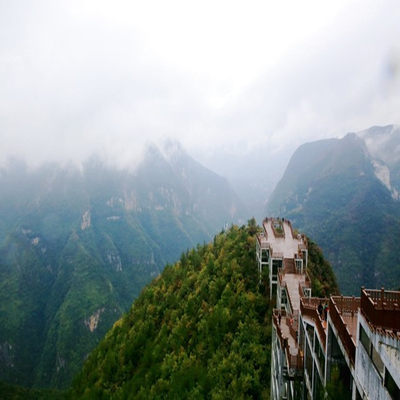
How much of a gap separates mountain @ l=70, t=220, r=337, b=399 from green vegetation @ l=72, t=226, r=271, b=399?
0.09 m

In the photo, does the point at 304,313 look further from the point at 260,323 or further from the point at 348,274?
the point at 348,274

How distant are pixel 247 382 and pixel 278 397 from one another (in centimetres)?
908

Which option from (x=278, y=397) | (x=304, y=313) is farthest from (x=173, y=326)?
(x=304, y=313)

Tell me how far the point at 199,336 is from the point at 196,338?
0.91 meters

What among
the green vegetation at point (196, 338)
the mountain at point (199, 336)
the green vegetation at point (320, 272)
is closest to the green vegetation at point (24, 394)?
the mountain at point (199, 336)

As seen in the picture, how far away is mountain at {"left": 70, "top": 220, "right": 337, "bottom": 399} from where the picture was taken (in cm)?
3844

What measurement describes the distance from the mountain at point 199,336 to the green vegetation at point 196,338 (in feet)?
0.31

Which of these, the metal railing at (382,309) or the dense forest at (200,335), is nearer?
the metal railing at (382,309)

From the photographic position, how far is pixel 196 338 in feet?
160

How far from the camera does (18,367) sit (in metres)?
173

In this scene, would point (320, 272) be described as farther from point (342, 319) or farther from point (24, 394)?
point (24, 394)

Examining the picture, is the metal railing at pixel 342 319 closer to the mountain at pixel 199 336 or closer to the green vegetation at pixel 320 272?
the mountain at pixel 199 336

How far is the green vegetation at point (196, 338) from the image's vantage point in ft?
126

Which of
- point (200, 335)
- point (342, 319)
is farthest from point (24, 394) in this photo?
point (342, 319)
